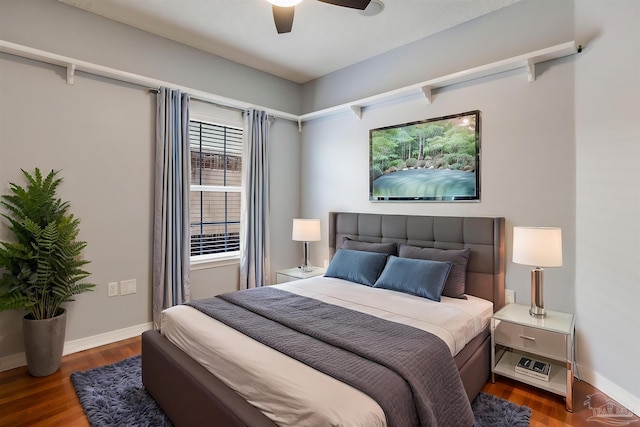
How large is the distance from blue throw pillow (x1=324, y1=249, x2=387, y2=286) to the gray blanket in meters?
0.80

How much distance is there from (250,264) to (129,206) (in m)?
1.44

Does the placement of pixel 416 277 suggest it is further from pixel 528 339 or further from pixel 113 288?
pixel 113 288

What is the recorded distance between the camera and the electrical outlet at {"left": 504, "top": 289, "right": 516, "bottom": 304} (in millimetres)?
2770

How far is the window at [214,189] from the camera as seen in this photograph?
376 cm

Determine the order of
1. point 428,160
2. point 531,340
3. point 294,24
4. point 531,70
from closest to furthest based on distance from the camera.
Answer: point 531,340
point 531,70
point 294,24
point 428,160

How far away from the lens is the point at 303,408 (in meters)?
1.28

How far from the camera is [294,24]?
3.10m

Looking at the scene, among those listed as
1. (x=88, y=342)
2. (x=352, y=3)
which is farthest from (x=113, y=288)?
(x=352, y=3)

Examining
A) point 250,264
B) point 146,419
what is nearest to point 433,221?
point 250,264

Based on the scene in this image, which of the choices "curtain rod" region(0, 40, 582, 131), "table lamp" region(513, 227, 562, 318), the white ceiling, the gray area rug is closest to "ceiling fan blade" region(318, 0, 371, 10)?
the white ceiling

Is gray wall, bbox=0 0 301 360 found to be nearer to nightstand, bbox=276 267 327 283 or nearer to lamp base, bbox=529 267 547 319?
nightstand, bbox=276 267 327 283

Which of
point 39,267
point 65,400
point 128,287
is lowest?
point 65,400

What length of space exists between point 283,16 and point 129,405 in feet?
8.72

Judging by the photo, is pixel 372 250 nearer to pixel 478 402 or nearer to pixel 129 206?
pixel 478 402
